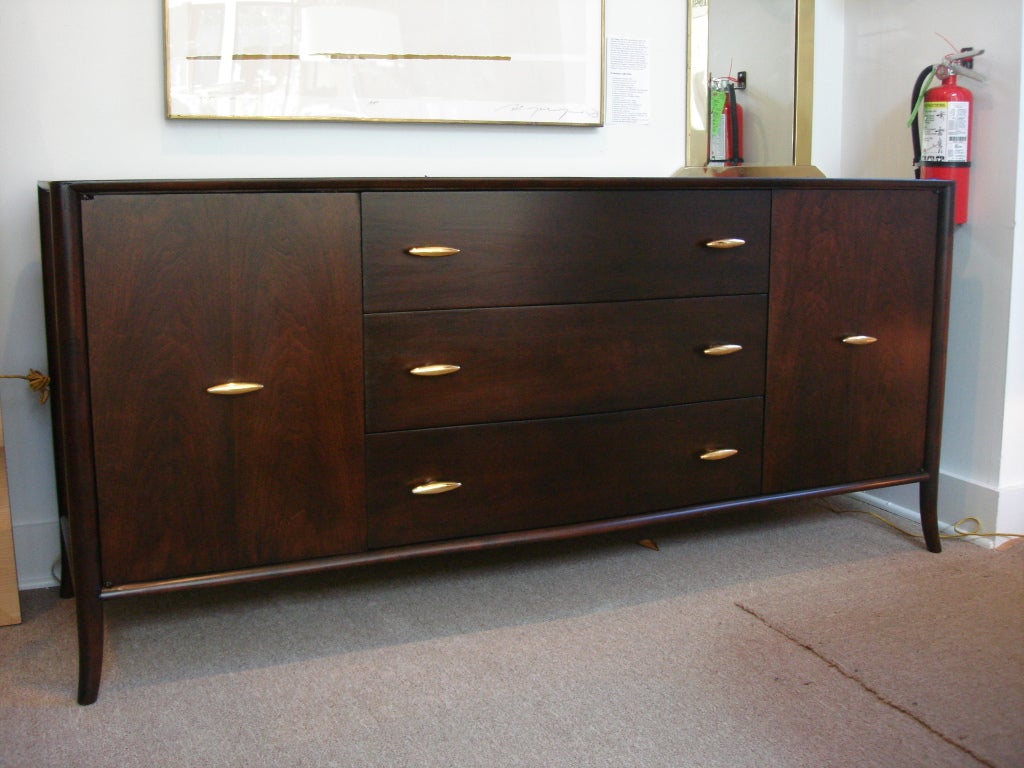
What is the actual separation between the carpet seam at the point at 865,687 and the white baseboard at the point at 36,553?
1.38 metres

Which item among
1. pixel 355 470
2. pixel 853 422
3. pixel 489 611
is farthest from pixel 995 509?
pixel 355 470

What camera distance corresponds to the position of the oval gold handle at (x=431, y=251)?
5.38 feet

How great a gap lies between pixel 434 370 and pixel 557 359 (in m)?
0.24

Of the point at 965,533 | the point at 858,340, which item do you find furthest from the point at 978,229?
the point at 965,533

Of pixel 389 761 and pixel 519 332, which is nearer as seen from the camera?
pixel 389 761

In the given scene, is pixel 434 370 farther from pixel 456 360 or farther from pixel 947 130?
pixel 947 130

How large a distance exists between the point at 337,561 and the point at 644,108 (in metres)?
1.30

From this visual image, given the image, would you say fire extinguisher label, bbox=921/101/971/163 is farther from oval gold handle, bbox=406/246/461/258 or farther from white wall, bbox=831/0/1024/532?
oval gold handle, bbox=406/246/461/258

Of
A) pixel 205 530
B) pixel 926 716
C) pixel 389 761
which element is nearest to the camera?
pixel 389 761

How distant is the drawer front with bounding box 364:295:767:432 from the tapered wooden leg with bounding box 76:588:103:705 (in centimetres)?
52

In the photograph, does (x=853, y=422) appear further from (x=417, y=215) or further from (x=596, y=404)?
(x=417, y=215)

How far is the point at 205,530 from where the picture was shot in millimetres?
1598

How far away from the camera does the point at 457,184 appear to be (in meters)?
1.66
